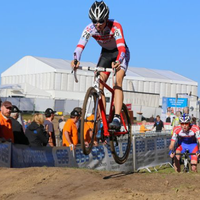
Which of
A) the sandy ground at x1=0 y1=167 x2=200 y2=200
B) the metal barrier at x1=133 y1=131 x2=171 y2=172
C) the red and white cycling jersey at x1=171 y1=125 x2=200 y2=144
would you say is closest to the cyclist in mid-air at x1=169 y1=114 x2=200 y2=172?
the red and white cycling jersey at x1=171 y1=125 x2=200 y2=144

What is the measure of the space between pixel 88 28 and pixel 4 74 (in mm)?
76839

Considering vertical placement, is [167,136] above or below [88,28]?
below

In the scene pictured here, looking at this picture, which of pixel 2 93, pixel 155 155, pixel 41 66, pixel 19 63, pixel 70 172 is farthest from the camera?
Result: pixel 19 63

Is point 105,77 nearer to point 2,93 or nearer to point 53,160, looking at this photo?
point 53,160

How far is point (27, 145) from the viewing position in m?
11.4

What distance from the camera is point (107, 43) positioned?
345 inches

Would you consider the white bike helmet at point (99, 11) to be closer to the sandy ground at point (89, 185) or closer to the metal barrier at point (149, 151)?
the sandy ground at point (89, 185)

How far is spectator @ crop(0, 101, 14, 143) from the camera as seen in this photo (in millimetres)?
10906

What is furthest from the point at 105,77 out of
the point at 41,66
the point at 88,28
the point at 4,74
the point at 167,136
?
the point at 4,74

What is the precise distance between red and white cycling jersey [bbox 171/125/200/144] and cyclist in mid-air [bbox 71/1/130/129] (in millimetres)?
5277

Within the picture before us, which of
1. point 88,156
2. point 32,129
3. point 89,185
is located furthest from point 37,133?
point 89,185

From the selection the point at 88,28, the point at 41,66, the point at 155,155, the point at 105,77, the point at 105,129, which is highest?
the point at 41,66

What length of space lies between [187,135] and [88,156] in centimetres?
275

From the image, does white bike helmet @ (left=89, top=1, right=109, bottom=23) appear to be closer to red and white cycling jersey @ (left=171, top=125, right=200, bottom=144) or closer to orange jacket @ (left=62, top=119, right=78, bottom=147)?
orange jacket @ (left=62, top=119, right=78, bottom=147)
